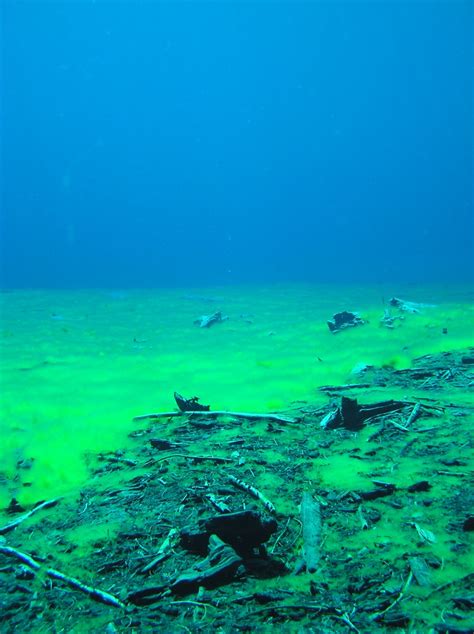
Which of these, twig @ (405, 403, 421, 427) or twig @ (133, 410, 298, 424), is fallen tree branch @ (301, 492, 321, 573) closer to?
twig @ (133, 410, 298, 424)

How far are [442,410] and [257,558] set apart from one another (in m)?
2.92

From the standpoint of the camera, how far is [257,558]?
2441mm

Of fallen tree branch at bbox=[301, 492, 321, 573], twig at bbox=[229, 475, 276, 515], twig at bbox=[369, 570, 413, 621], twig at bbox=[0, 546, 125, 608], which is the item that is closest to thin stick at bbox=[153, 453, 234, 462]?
twig at bbox=[229, 475, 276, 515]

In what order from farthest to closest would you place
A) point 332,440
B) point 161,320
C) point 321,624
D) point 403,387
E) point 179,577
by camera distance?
1. point 161,320
2. point 403,387
3. point 332,440
4. point 179,577
5. point 321,624

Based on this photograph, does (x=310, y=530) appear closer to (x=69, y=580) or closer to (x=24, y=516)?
(x=69, y=580)

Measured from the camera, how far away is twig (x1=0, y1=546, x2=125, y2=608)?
2.20 m

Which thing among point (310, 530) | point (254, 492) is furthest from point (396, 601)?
point (254, 492)

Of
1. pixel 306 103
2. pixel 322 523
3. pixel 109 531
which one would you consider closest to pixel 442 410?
pixel 322 523

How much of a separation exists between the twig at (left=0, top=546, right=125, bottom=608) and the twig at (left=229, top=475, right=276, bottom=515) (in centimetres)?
114

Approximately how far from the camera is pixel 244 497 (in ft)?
10.1

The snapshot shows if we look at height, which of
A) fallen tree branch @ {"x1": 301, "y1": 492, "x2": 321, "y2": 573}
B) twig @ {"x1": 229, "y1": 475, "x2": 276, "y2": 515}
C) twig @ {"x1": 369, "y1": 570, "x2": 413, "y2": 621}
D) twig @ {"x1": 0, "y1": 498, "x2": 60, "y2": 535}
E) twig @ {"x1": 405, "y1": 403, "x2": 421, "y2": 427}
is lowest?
twig @ {"x1": 0, "y1": 498, "x2": 60, "y2": 535}

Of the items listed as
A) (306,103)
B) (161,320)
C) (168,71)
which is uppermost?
(168,71)

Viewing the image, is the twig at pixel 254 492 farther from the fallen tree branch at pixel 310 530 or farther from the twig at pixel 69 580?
the twig at pixel 69 580

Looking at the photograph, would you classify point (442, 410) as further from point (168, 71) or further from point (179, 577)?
point (168, 71)
